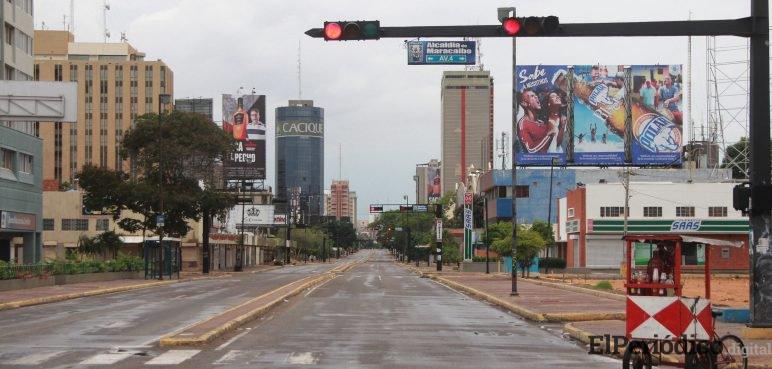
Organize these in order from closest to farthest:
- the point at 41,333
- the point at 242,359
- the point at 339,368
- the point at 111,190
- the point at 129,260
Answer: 1. the point at 339,368
2. the point at 242,359
3. the point at 41,333
4. the point at 129,260
5. the point at 111,190

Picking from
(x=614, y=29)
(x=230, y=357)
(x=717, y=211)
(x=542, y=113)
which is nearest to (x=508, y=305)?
(x=614, y=29)

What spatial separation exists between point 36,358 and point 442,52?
1057cm

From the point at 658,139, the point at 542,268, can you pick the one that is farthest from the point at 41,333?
the point at 658,139

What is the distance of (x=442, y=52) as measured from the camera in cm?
2119

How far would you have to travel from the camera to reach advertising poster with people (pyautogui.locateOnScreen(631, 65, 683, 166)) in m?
93.2

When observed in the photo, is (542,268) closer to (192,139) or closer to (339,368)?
(192,139)

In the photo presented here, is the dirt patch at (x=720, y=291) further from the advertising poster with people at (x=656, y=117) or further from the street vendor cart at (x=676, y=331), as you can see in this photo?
the advertising poster with people at (x=656, y=117)

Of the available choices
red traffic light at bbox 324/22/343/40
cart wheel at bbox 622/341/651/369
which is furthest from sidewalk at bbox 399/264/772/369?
red traffic light at bbox 324/22/343/40

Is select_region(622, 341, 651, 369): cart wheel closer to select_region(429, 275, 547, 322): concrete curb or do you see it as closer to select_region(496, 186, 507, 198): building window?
select_region(429, 275, 547, 322): concrete curb

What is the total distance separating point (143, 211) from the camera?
250ft

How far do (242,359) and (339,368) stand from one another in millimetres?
2095

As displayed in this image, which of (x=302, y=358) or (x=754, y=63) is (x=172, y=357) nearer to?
(x=302, y=358)

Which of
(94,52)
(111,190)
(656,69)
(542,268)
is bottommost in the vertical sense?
(542,268)

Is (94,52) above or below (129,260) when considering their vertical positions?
above
